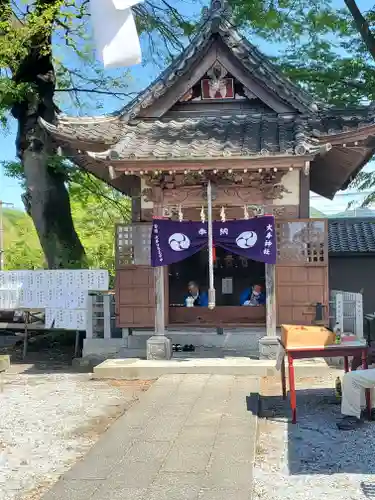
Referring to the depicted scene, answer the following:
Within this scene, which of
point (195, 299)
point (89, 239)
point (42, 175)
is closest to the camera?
point (195, 299)

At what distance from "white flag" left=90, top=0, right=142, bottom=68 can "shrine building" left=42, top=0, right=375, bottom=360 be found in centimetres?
276

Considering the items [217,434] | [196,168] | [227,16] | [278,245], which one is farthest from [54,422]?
[227,16]

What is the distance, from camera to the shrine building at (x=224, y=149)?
36.4ft

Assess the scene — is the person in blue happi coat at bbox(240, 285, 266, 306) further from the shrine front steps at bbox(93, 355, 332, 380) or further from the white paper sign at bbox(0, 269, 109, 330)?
the white paper sign at bbox(0, 269, 109, 330)

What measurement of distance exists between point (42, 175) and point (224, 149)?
7.58 meters

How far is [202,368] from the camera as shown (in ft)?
34.0

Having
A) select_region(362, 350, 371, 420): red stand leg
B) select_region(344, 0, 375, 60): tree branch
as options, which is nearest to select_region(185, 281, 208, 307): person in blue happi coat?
select_region(362, 350, 371, 420): red stand leg

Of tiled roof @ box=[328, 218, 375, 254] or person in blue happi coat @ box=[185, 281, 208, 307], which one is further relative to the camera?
tiled roof @ box=[328, 218, 375, 254]

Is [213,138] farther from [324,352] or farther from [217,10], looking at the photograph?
[324,352]

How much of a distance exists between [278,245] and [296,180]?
135cm

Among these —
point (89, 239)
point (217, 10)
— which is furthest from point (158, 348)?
A: point (89, 239)

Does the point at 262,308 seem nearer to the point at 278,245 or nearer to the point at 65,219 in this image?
the point at 278,245

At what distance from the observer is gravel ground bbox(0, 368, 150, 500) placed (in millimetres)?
5605

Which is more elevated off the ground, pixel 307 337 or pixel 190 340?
pixel 307 337
